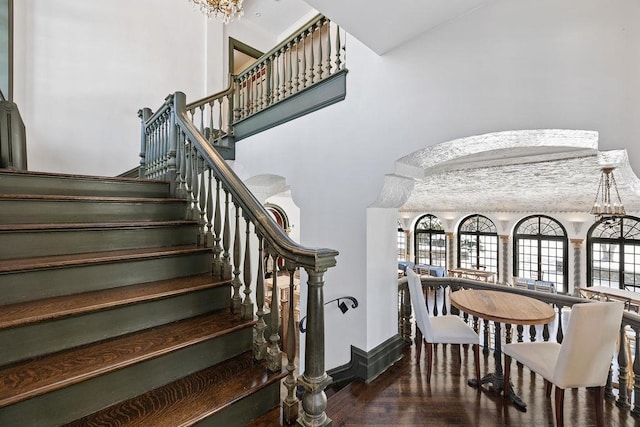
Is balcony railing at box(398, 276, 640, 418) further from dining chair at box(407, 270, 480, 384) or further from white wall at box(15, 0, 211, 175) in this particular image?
white wall at box(15, 0, 211, 175)

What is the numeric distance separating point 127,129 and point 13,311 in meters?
4.04

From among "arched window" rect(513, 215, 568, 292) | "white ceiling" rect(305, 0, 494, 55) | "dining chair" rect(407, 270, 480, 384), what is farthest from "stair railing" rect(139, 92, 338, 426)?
"arched window" rect(513, 215, 568, 292)

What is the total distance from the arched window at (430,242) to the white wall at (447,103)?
32.0ft

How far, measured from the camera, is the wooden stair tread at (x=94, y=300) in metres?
1.27

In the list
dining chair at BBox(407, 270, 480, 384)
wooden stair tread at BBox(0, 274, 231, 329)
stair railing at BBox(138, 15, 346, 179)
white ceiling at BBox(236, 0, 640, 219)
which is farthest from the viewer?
stair railing at BBox(138, 15, 346, 179)

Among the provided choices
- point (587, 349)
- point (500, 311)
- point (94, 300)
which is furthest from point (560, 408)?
point (94, 300)

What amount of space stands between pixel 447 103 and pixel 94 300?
2.43m

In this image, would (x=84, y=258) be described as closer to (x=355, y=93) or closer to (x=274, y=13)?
(x=355, y=93)

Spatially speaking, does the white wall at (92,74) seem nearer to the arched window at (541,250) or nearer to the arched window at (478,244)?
the arched window at (478,244)

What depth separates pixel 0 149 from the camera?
2.66 m

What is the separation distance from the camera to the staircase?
118 cm

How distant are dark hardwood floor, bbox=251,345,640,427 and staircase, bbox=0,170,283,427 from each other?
3.04 feet

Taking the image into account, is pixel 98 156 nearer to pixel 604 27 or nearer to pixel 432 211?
pixel 604 27

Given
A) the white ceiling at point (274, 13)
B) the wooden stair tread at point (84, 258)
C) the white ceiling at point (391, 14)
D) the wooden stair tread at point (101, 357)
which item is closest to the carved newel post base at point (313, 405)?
the wooden stair tread at point (101, 357)
